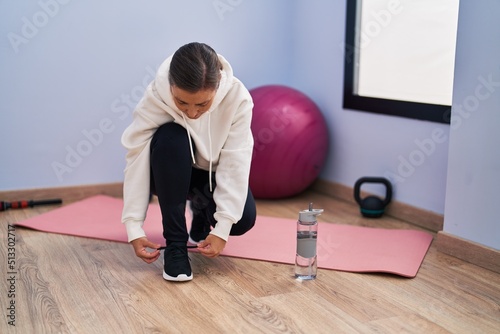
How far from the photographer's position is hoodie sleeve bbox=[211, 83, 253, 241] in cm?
159

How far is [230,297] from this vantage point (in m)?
1.49

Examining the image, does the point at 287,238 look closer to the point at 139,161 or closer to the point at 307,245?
the point at 307,245

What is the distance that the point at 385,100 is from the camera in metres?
2.36

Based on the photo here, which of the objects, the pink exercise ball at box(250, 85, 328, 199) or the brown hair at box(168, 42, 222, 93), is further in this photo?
the pink exercise ball at box(250, 85, 328, 199)

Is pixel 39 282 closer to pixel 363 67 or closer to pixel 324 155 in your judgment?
pixel 324 155

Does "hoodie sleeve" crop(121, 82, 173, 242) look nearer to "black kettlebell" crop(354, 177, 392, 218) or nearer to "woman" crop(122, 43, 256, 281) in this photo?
"woman" crop(122, 43, 256, 281)

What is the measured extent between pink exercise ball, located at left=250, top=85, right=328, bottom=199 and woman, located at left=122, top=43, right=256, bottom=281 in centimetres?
75

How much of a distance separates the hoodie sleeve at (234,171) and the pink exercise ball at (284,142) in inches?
29.2

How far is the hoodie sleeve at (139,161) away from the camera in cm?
159

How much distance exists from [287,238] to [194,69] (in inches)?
31.6

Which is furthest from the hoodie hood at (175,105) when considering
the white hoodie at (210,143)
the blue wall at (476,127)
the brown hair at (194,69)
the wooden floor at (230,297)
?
the blue wall at (476,127)

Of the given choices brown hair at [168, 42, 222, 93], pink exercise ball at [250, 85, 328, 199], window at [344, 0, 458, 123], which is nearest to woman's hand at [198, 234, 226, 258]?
brown hair at [168, 42, 222, 93]

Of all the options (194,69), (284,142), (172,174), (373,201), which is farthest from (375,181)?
(194,69)

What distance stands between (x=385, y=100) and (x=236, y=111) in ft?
3.03
